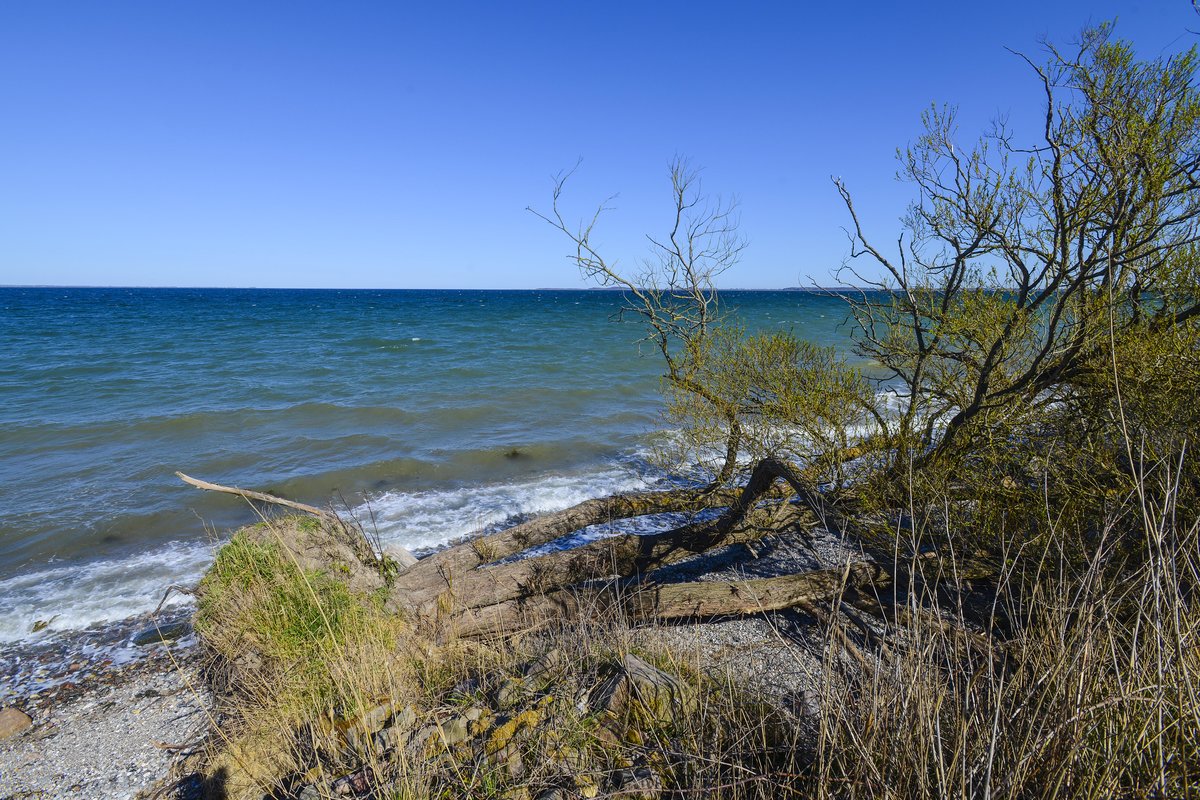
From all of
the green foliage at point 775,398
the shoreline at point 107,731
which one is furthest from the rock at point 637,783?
the green foliage at point 775,398

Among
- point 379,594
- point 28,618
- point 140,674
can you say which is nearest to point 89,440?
point 28,618

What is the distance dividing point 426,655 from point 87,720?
3440 mm

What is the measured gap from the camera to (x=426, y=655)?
488 cm

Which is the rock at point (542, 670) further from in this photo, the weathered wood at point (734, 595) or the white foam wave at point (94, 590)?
the white foam wave at point (94, 590)

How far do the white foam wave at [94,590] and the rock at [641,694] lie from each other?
22.3 ft

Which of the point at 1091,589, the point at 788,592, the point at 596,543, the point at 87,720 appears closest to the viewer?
the point at 1091,589

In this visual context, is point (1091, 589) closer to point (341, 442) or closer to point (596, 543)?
point (596, 543)

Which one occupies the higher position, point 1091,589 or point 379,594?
point 1091,589

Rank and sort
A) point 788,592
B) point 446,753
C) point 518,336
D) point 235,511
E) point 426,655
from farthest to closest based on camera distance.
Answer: point 518,336, point 235,511, point 788,592, point 426,655, point 446,753

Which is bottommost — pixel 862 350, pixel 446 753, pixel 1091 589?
pixel 446 753

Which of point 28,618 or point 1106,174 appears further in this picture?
point 28,618

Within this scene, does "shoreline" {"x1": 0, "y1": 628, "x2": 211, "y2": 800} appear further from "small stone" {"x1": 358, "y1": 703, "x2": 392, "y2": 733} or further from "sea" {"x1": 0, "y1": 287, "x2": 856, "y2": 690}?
"sea" {"x1": 0, "y1": 287, "x2": 856, "y2": 690}

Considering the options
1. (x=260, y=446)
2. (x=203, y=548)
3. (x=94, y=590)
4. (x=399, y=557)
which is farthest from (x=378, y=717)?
(x=260, y=446)

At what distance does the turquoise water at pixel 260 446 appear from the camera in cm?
896
